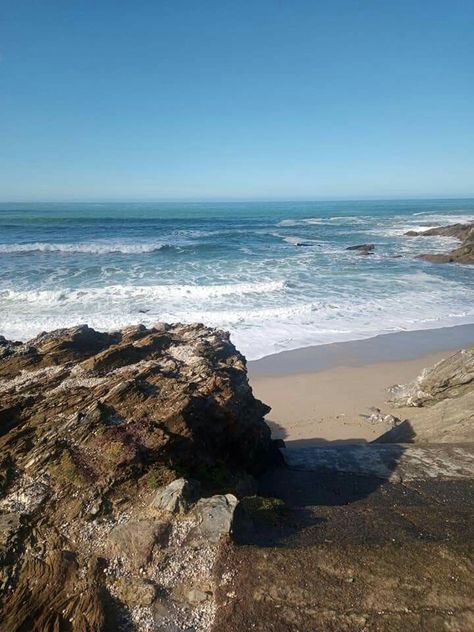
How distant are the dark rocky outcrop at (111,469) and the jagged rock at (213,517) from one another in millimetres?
20

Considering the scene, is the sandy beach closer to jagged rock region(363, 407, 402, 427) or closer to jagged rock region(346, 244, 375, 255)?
jagged rock region(363, 407, 402, 427)

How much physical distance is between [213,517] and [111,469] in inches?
48.7

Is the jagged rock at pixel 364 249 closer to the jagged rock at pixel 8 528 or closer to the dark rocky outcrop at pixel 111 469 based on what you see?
the dark rocky outcrop at pixel 111 469

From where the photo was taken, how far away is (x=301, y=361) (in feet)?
41.4

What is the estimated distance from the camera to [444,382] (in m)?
8.70

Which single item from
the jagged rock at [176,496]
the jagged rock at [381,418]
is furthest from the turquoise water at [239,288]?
the jagged rock at [176,496]

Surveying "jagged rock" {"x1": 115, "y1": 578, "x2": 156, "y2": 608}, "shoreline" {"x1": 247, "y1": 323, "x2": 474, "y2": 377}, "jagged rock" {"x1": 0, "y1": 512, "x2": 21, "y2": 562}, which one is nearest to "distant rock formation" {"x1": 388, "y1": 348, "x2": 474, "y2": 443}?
"shoreline" {"x1": 247, "y1": 323, "x2": 474, "y2": 377}

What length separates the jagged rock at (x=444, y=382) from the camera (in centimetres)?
843

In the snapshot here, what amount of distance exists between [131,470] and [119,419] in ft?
2.67

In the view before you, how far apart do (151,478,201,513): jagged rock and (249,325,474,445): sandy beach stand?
470 cm

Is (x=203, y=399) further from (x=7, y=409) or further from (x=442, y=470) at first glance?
(x=442, y=470)

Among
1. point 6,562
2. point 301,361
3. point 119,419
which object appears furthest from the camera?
point 301,361

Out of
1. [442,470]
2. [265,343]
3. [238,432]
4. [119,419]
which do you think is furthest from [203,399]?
[265,343]

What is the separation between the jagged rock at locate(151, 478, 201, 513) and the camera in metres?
3.96
